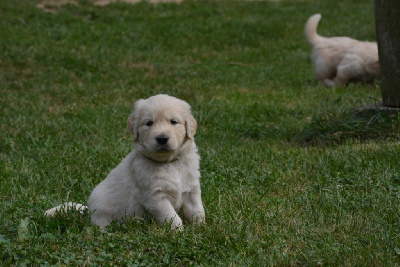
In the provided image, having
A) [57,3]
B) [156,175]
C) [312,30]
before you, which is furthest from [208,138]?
[57,3]

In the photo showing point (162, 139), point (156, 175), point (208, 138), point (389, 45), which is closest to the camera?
point (162, 139)

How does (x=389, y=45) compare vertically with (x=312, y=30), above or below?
above

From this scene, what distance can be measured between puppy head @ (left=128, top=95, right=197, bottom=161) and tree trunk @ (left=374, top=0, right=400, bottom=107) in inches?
123

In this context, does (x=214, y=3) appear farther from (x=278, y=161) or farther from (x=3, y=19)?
(x=278, y=161)

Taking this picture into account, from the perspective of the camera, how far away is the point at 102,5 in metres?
15.5

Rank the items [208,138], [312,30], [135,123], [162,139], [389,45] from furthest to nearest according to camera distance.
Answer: [312,30] < [208,138] < [389,45] < [135,123] < [162,139]

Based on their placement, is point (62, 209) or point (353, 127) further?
point (353, 127)

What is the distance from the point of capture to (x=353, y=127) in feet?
22.0

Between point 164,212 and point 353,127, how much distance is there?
316cm

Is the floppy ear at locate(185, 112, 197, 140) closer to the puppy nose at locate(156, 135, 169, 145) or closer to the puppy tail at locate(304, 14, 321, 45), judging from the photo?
the puppy nose at locate(156, 135, 169, 145)

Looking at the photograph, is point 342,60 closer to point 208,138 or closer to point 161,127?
point 208,138

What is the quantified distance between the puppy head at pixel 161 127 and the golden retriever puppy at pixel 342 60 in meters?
6.06

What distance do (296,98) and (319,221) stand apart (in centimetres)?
477

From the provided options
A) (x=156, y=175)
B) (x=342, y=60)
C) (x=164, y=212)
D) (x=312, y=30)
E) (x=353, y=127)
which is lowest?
(x=342, y=60)
